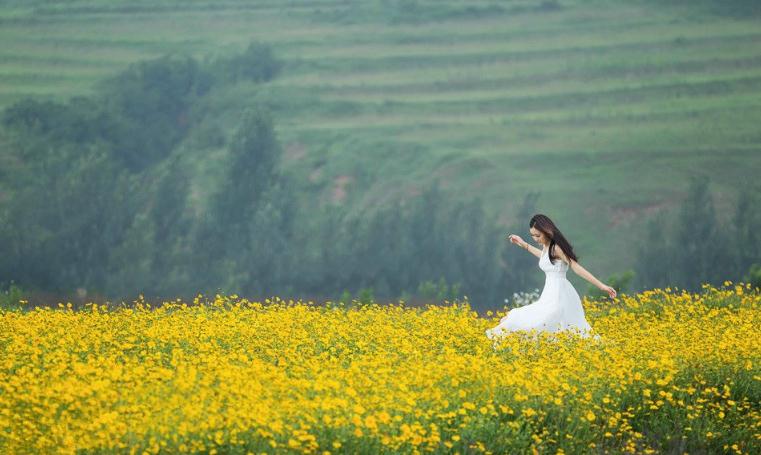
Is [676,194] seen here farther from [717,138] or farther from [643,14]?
[643,14]

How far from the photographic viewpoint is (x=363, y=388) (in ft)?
32.6

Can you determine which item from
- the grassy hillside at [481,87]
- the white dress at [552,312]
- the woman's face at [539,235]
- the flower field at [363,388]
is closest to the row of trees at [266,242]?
the grassy hillside at [481,87]

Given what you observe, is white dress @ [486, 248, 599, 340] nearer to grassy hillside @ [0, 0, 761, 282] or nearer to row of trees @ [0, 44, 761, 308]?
row of trees @ [0, 44, 761, 308]

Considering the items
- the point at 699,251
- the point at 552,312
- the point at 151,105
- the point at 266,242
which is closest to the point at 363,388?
the point at 552,312

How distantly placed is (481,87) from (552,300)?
180 ft

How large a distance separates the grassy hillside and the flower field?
36.0 meters

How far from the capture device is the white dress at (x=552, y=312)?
13508 mm

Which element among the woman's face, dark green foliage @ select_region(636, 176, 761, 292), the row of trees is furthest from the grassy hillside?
the woman's face

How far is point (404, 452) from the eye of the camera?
907cm

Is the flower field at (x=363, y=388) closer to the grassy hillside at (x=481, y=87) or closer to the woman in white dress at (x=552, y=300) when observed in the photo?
the woman in white dress at (x=552, y=300)

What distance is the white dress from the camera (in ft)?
44.3

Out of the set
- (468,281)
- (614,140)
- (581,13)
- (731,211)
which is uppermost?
(581,13)

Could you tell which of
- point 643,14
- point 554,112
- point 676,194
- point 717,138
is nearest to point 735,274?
point 676,194

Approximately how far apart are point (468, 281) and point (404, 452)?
35137 millimetres
